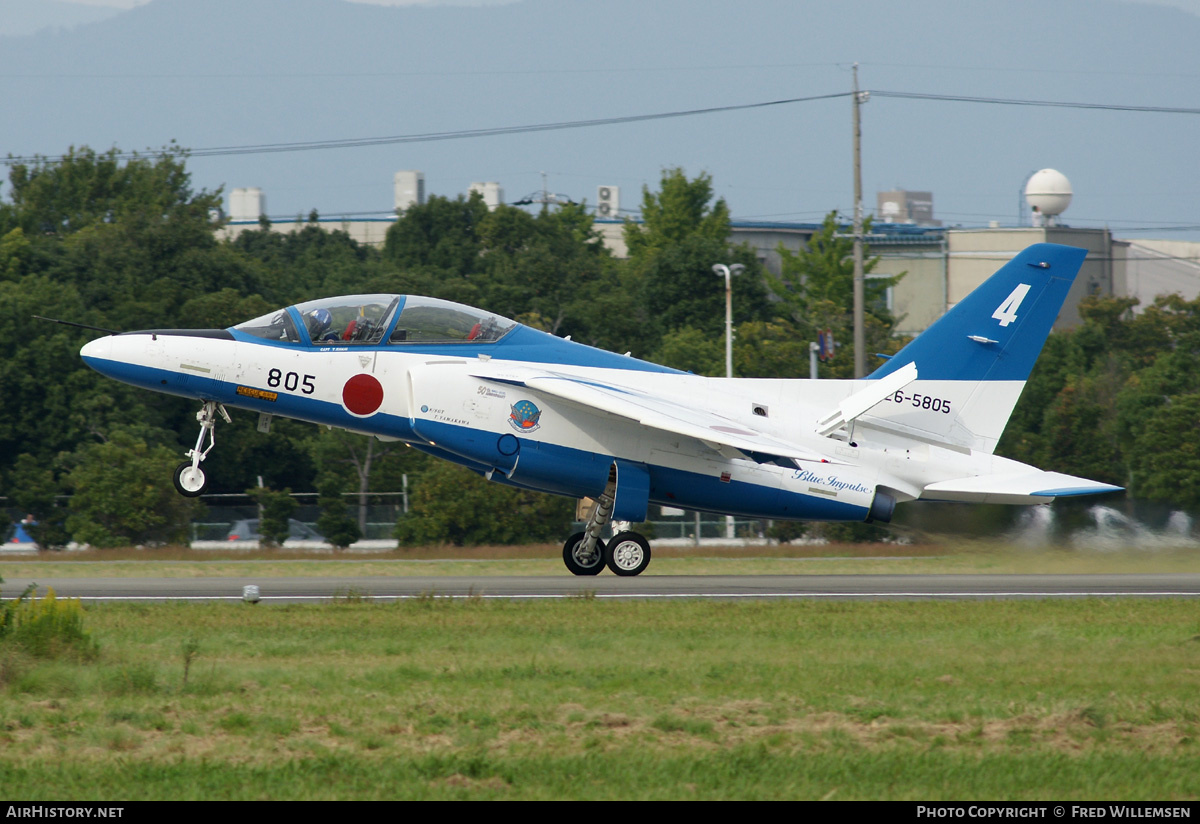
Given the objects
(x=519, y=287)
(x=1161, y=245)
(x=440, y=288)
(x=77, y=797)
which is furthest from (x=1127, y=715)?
(x=1161, y=245)

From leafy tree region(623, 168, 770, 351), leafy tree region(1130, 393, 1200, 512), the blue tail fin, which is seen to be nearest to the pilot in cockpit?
the blue tail fin

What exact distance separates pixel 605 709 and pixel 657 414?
8.72 metres

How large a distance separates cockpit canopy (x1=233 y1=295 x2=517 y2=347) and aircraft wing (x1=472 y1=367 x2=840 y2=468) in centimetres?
88

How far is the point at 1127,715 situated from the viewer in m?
8.80

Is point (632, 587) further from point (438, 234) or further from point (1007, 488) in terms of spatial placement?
point (438, 234)

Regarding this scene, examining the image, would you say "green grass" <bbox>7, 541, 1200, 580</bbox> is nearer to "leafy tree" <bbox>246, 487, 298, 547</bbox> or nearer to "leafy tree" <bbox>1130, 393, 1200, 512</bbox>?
"leafy tree" <bbox>246, 487, 298, 547</bbox>

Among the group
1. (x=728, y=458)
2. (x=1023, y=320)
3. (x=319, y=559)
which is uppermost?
(x=1023, y=320)

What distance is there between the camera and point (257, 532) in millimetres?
36656

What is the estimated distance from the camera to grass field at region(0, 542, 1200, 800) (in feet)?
23.9

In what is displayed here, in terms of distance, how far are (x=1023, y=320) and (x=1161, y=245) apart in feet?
294

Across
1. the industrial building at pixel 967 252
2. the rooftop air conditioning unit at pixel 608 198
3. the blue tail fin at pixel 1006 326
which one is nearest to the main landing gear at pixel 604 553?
the blue tail fin at pixel 1006 326

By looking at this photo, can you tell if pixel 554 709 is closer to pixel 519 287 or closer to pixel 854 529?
pixel 854 529

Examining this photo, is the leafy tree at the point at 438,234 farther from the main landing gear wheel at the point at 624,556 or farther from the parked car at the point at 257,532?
the main landing gear wheel at the point at 624,556

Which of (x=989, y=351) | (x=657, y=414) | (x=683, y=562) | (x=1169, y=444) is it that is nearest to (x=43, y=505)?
(x=683, y=562)
